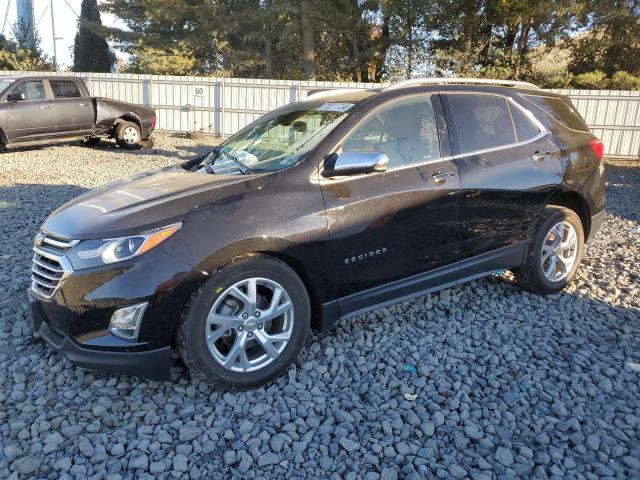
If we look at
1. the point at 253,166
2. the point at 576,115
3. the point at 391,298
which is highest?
the point at 576,115

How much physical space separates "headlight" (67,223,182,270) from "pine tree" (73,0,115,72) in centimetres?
2686

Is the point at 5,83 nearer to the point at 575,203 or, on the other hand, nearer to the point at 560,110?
the point at 560,110

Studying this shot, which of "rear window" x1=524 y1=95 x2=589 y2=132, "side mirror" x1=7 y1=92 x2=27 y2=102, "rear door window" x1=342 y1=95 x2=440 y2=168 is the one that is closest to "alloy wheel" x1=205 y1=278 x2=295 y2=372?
"rear door window" x1=342 y1=95 x2=440 y2=168

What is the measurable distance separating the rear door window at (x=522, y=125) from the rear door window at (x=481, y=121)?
56 mm

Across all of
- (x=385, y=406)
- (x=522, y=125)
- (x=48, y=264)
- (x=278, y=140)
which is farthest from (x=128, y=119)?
(x=385, y=406)

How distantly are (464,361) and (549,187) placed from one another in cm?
178

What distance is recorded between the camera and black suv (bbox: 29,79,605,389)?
286cm

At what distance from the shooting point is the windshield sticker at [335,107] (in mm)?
3711

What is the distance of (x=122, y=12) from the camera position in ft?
79.7

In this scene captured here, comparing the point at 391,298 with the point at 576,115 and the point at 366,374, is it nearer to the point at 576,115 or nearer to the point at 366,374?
the point at 366,374

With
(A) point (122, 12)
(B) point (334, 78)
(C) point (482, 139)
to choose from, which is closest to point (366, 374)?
(C) point (482, 139)

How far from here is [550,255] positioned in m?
4.52

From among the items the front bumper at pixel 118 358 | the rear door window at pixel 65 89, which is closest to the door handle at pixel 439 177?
the front bumper at pixel 118 358

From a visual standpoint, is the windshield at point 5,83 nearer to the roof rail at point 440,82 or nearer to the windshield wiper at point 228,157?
the windshield wiper at point 228,157
